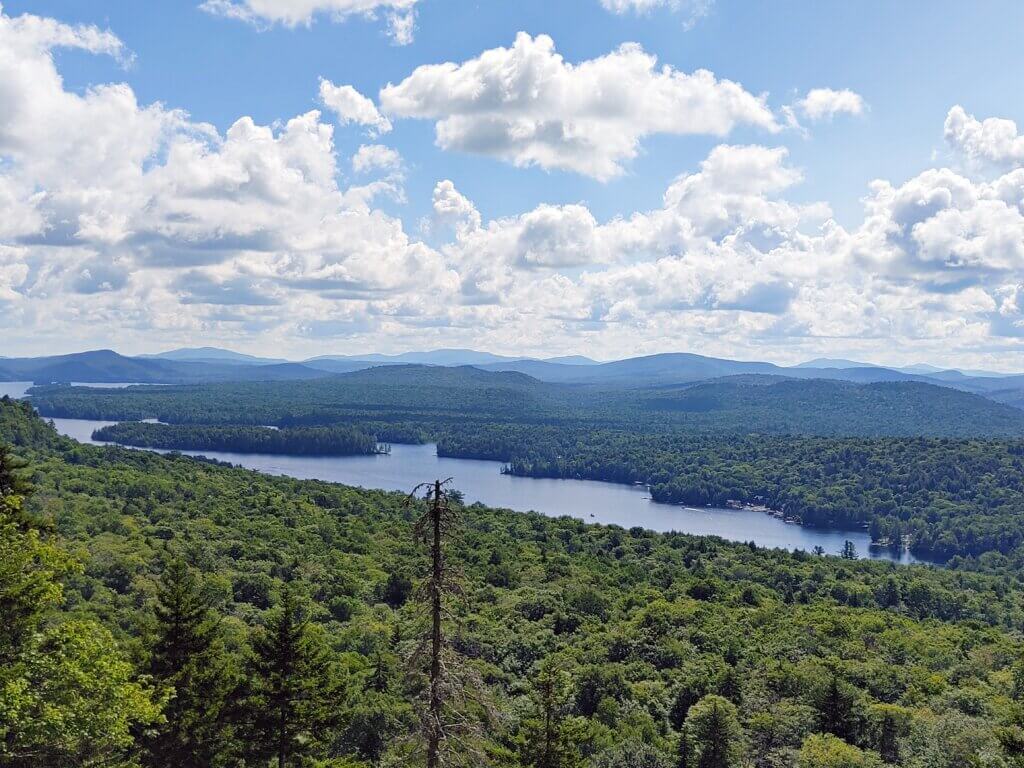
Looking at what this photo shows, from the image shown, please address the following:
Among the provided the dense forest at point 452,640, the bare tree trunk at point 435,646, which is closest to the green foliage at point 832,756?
the dense forest at point 452,640

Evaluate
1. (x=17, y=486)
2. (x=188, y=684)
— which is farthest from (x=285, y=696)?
(x=17, y=486)

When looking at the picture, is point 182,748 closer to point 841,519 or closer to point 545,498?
point 545,498

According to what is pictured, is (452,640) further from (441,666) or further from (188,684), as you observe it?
(441,666)

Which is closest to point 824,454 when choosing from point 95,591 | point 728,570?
point 728,570

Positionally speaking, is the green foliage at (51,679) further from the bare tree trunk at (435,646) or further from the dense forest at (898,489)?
the dense forest at (898,489)

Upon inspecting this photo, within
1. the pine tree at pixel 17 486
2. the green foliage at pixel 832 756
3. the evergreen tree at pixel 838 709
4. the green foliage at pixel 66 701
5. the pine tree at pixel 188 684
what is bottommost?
the evergreen tree at pixel 838 709

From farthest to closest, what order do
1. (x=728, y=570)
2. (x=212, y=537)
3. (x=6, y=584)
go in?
(x=728, y=570), (x=212, y=537), (x=6, y=584)
